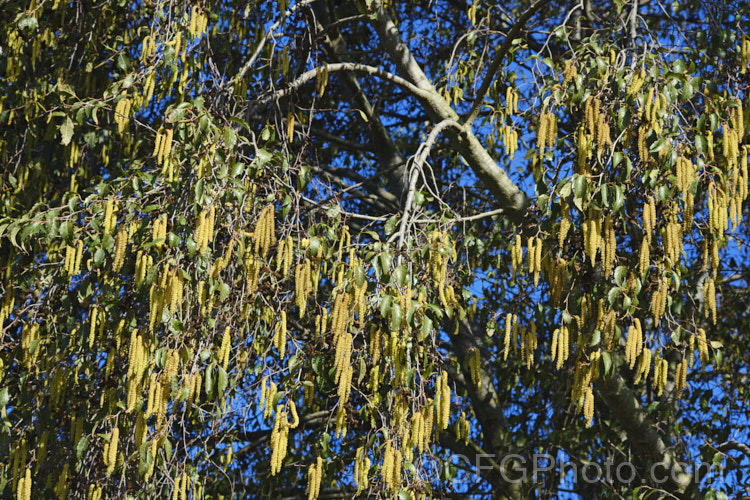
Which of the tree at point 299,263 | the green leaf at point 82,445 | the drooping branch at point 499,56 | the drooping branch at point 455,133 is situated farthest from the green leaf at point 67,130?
the drooping branch at point 499,56

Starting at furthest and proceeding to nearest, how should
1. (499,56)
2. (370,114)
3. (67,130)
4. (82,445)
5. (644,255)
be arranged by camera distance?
(370,114), (499,56), (67,130), (82,445), (644,255)

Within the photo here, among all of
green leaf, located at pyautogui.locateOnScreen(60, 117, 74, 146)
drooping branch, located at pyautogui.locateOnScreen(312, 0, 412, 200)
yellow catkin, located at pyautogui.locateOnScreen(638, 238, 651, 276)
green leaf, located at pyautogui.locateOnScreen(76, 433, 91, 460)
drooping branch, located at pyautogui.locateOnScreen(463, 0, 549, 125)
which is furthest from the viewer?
drooping branch, located at pyautogui.locateOnScreen(312, 0, 412, 200)

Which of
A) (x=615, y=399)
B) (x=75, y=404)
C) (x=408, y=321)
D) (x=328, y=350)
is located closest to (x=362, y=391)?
(x=328, y=350)

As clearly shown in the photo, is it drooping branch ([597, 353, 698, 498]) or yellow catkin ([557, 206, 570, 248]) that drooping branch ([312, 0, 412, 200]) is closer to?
drooping branch ([597, 353, 698, 498])

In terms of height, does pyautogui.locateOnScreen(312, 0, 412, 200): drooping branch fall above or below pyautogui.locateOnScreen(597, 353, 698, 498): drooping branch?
above

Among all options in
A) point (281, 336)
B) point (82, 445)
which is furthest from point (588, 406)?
point (82, 445)

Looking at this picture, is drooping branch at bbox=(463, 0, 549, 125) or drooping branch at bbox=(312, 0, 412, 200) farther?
drooping branch at bbox=(312, 0, 412, 200)

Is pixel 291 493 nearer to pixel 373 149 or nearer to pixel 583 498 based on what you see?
pixel 583 498

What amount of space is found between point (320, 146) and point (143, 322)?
10.1ft

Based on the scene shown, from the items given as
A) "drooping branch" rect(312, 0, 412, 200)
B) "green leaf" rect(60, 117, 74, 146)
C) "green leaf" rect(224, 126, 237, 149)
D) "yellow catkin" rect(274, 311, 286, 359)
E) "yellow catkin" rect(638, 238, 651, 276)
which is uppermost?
"drooping branch" rect(312, 0, 412, 200)

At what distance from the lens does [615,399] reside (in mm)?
3818

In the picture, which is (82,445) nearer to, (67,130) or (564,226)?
(67,130)

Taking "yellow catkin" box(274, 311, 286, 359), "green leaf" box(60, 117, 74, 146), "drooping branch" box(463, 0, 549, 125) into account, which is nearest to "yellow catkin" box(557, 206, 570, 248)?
"yellow catkin" box(274, 311, 286, 359)

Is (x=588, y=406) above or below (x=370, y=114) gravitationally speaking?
below
